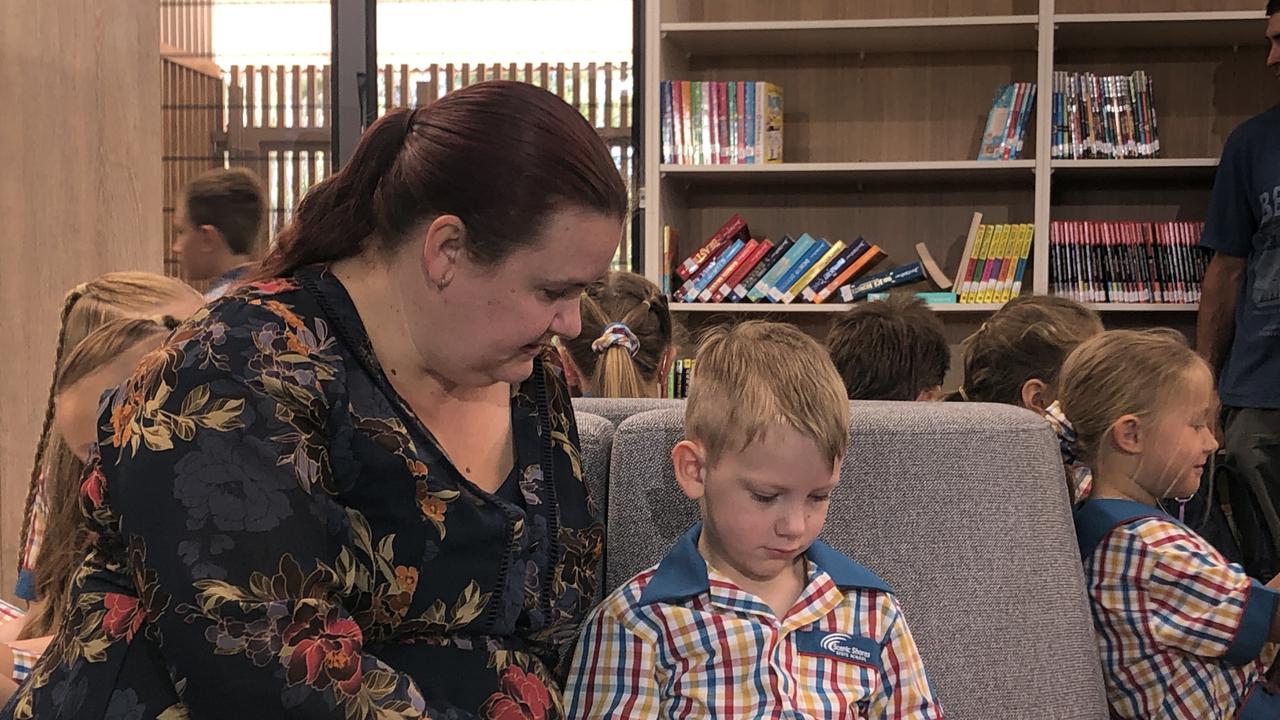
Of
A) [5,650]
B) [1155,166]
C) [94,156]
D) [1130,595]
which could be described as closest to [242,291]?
[5,650]

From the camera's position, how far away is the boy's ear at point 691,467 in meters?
1.53

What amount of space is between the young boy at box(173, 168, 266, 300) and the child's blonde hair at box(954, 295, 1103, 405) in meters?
2.04

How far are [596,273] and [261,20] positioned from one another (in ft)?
14.1

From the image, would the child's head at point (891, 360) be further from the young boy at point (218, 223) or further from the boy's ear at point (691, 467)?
the young boy at point (218, 223)

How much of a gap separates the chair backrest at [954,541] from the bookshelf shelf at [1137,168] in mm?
2428

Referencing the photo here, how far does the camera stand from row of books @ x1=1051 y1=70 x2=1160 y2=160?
3.88m

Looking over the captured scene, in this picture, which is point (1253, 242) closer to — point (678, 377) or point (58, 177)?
point (678, 377)

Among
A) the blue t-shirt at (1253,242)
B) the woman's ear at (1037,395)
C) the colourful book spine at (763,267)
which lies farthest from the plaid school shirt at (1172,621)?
the colourful book spine at (763,267)

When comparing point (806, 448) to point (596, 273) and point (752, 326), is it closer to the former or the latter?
point (752, 326)

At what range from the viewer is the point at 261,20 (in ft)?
16.7

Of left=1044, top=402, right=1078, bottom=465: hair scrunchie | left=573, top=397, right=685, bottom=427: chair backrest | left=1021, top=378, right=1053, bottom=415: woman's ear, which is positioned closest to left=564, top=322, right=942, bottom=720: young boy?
left=573, top=397, right=685, bottom=427: chair backrest

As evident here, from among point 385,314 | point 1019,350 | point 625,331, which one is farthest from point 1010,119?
point 385,314

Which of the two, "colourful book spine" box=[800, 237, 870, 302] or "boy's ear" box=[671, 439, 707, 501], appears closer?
"boy's ear" box=[671, 439, 707, 501]

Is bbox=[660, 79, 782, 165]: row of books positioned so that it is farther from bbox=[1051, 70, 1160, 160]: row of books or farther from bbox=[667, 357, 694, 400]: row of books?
bbox=[1051, 70, 1160, 160]: row of books
